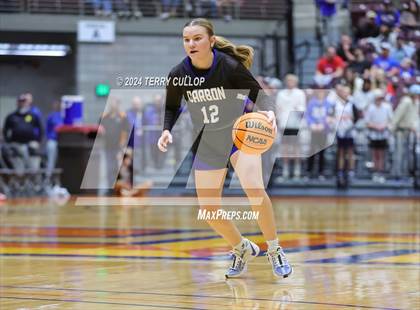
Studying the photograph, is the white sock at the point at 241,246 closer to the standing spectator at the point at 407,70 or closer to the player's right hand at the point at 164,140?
the player's right hand at the point at 164,140

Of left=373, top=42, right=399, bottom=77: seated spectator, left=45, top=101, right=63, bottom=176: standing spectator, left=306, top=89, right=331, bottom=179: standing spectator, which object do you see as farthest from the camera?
left=373, top=42, right=399, bottom=77: seated spectator

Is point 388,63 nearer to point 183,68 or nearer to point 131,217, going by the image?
point 131,217

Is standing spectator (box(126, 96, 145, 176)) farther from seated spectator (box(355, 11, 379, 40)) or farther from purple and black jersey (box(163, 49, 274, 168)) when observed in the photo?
purple and black jersey (box(163, 49, 274, 168))

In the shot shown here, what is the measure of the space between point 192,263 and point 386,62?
14.5 meters

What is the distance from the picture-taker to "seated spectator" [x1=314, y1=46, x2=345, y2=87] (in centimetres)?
2156

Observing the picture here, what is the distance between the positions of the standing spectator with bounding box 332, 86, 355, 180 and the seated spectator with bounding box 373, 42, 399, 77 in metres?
1.86

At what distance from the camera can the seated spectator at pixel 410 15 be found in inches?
889

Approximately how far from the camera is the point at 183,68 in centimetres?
752

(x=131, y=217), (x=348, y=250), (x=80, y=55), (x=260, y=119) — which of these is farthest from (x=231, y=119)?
(x=80, y=55)

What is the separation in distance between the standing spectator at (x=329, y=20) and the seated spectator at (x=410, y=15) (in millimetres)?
2134

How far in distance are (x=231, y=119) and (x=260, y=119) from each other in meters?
0.25

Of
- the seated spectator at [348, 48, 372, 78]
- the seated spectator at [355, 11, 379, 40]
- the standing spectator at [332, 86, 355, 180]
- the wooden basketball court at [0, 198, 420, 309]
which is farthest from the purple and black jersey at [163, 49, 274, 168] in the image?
the seated spectator at [355, 11, 379, 40]

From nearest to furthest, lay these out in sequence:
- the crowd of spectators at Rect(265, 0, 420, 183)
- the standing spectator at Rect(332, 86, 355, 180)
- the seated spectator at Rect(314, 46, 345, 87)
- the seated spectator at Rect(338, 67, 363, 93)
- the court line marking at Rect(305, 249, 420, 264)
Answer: the court line marking at Rect(305, 249, 420, 264), the crowd of spectators at Rect(265, 0, 420, 183), the standing spectator at Rect(332, 86, 355, 180), the seated spectator at Rect(338, 67, 363, 93), the seated spectator at Rect(314, 46, 345, 87)

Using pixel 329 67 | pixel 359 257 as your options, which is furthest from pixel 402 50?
pixel 359 257
